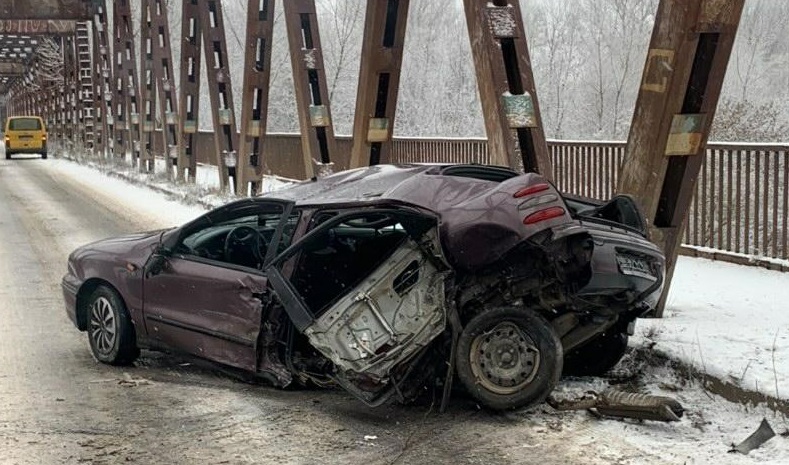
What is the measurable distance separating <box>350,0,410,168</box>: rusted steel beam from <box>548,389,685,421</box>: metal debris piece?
6710 millimetres

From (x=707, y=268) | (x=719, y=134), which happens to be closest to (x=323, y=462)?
(x=707, y=268)

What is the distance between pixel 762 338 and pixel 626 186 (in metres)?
1.54

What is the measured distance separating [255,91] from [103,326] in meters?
13.3

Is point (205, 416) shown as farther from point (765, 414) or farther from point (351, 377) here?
point (765, 414)

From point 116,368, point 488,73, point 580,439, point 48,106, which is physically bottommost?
point 48,106

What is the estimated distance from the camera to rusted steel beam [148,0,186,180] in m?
27.6

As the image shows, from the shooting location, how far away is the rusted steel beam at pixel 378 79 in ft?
38.4

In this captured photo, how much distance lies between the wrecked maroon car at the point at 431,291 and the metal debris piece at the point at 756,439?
1.01m

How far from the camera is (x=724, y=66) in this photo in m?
7.07

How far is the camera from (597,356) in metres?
6.39

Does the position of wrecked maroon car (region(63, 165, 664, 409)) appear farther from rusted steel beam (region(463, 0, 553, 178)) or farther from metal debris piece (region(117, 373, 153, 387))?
rusted steel beam (region(463, 0, 553, 178))

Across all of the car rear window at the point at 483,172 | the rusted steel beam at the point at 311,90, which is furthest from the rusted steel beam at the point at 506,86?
the rusted steel beam at the point at 311,90

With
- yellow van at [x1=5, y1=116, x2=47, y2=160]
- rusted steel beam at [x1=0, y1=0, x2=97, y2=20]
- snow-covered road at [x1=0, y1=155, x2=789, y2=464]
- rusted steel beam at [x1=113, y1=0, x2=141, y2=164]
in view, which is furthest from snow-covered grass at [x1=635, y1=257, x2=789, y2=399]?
yellow van at [x1=5, y1=116, x2=47, y2=160]

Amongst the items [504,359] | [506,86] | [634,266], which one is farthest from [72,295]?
[634,266]
